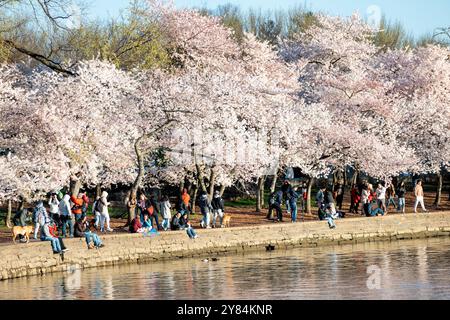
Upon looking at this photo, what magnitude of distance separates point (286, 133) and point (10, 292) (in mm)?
26789

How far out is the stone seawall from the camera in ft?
127

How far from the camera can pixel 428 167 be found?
65.8 meters

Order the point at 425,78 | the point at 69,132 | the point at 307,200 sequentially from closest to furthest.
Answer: the point at 69,132 → the point at 307,200 → the point at 425,78

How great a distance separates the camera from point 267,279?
116 ft

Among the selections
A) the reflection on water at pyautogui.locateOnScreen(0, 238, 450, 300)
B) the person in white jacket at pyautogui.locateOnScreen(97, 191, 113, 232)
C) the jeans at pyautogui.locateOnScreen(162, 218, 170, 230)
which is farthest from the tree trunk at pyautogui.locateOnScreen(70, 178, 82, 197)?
the reflection on water at pyautogui.locateOnScreen(0, 238, 450, 300)

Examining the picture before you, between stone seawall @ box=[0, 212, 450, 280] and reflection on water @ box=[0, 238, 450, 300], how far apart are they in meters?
0.72

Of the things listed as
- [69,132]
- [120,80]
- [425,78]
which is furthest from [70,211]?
[425,78]

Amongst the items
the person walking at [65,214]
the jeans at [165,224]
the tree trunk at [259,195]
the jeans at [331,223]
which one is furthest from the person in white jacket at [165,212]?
the tree trunk at [259,195]

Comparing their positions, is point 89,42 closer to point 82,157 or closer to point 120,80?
point 120,80

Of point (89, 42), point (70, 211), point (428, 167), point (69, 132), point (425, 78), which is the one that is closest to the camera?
point (70, 211)

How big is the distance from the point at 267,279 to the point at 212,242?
9445mm

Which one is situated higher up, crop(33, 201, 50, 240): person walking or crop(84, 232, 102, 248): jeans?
crop(33, 201, 50, 240): person walking

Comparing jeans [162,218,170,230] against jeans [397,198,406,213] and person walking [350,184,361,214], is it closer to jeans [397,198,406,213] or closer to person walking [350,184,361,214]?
person walking [350,184,361,214]

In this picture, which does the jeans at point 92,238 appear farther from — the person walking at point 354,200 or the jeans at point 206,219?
the person walking at point 354,200
